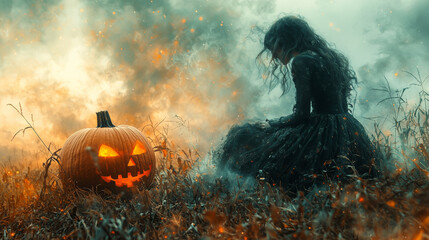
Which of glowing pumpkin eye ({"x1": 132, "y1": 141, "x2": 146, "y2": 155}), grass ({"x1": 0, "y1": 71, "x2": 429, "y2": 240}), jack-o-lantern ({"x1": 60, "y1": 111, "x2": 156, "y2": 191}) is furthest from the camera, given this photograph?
glowing pumpkin eye ({"x1": 132, "y1": 141, "x2": 146, "y2": 155})

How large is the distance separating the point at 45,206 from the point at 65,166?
2.54 feet

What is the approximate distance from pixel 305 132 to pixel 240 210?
1.36 metres

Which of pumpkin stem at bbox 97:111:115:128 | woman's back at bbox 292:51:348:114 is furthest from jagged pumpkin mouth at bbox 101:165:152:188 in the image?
woman's back at bbox 292:51:348:114

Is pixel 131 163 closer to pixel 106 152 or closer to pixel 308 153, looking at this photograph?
pixel 106 152

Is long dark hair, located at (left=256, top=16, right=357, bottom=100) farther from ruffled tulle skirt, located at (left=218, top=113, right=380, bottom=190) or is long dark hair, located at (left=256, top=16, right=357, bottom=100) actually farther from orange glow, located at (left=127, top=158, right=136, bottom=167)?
orange glow, located at (left=127, top=158, right=136, bottom=167)

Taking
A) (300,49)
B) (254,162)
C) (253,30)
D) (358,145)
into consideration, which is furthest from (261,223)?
(253,30)

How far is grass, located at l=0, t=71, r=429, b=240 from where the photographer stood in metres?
1.87

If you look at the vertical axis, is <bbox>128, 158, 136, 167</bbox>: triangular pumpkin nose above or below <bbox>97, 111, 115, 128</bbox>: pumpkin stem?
below

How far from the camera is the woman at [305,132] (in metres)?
3.49

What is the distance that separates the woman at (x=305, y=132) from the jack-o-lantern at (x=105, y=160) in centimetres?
101

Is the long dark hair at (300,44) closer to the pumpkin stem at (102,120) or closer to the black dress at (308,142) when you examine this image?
the black dress at (308,142)

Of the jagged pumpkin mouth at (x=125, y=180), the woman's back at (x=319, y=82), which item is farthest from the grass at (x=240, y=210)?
the woman's back at (x=319, y=82)

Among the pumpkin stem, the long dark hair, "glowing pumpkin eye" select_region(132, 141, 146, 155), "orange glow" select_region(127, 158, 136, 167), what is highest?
the long dark hair

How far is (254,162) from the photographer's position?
373 cm
